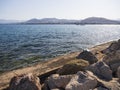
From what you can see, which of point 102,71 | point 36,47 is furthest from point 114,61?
point 36,47

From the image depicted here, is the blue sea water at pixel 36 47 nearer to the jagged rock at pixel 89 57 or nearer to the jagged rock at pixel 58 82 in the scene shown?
the jagged rock at pixel 89 57

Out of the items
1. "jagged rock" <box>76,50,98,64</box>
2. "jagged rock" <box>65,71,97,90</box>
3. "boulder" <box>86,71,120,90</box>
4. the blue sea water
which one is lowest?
the blue sea water

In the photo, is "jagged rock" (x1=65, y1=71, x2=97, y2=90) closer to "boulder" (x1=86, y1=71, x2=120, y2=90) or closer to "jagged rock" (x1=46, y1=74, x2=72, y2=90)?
→ "boulder" (x1=86, y1=71, x2=120, y2=90)

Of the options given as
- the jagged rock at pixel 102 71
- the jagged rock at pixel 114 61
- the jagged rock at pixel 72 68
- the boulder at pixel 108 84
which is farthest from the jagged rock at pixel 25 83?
the jagged rock at pixel 114 61

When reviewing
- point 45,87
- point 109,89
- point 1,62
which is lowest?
point 1,62

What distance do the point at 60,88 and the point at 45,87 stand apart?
3.41 feet

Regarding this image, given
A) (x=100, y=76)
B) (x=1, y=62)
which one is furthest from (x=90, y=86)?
(x=1, y=62)

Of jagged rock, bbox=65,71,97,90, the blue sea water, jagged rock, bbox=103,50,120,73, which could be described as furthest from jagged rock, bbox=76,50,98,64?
the blue sea water

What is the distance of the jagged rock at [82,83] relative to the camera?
902 centimetres

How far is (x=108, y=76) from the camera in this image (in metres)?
10.3

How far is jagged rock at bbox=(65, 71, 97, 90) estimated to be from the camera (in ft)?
29.6

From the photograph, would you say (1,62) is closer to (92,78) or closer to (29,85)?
(29,85)

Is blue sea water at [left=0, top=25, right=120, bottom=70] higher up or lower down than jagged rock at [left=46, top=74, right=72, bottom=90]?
lower down

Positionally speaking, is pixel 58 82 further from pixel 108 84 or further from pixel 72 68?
pixel 108 84
